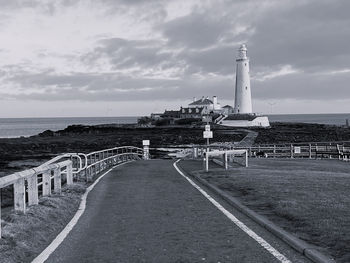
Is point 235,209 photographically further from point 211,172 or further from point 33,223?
point 211,172

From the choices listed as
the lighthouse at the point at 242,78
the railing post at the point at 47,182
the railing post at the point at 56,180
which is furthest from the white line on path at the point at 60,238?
the lighthouse at the point at 242,78

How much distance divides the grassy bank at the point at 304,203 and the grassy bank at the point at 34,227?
4072mm

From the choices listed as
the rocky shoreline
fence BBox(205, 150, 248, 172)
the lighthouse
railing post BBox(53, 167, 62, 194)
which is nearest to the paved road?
railing post BBox(53, 167, 62, 194)

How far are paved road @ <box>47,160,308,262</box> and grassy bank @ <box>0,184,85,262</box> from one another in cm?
38

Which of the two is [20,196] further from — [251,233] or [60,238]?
[251,233]

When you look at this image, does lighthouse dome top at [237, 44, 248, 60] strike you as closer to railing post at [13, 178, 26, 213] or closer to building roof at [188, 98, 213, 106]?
building roof at [188, 98, 213, 106]

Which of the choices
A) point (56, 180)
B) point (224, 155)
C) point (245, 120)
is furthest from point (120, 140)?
point (56, 180)

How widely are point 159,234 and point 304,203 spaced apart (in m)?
3.96

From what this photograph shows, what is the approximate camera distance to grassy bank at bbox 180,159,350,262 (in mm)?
7634

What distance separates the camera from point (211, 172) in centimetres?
2020

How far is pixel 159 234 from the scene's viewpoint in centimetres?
844

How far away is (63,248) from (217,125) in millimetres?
108373

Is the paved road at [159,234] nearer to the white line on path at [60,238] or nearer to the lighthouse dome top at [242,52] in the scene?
the white line on path at [60,238]

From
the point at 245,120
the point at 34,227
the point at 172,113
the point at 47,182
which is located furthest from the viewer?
the point at 172,113
